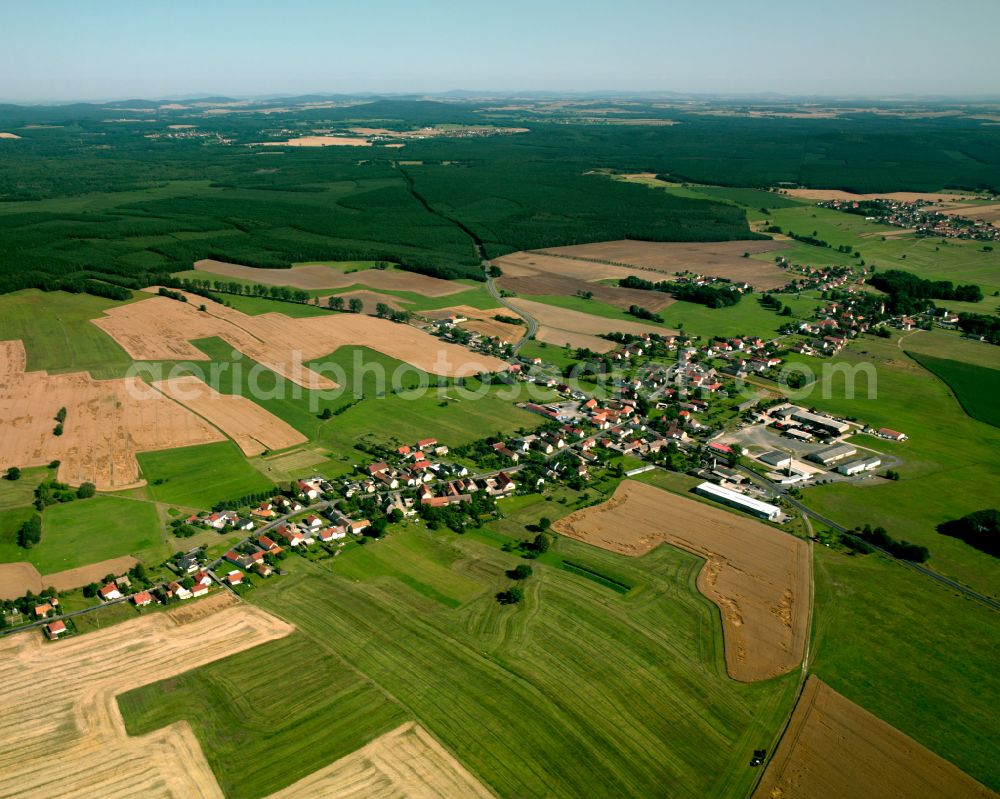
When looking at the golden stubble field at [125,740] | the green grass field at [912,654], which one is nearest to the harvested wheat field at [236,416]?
the golden stubble field at [125,740]

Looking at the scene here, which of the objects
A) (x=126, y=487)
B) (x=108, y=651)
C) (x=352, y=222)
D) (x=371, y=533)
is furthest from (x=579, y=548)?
(x=352, y=222)

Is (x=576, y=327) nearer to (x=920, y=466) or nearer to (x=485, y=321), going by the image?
(x=485, y=321)

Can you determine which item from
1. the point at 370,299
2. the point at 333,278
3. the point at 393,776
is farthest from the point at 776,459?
the point at 333,278

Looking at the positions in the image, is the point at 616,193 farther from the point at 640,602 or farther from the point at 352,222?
the point at 640,602

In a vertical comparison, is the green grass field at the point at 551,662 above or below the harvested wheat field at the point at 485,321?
above

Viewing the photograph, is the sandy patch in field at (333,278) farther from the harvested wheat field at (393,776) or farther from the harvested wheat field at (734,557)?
the harvested wheat field at (393,776)

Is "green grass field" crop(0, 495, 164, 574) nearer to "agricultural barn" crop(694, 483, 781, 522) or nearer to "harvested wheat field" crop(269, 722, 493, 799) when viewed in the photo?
"harvested wheat field" crop(269, 722, 493, 799)

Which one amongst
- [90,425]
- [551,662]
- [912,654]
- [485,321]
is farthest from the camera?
[485,321]
